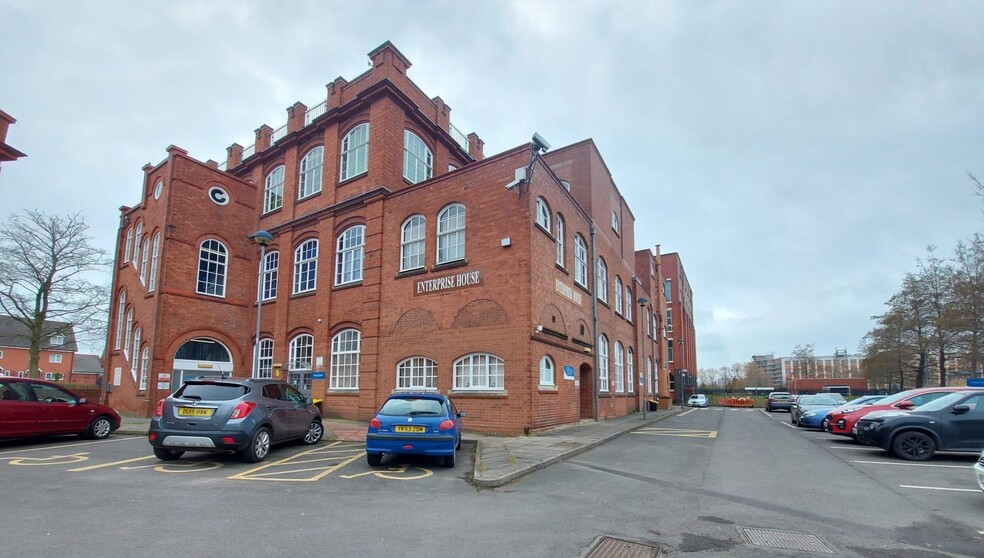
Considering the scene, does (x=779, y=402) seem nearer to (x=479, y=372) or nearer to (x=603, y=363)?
(x=603, y=363)

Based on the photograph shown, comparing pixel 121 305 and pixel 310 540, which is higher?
pixel 121 305

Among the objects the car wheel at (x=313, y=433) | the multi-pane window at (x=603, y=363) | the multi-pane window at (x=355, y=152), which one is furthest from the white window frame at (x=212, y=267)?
the multi-pane window at (x=603, y=363)

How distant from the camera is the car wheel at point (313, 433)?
1217cm

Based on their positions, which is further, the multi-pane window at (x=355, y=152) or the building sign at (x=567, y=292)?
the multi-pane window at (x=355, y=152)

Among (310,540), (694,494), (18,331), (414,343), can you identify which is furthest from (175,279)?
(18,331)

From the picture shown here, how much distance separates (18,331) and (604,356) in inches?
2663

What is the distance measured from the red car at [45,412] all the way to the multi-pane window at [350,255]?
8808 mm

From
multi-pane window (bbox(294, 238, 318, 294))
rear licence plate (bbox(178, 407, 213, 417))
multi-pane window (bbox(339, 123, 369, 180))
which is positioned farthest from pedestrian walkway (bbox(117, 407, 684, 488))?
multi-pane window (bbox(339, 123, 369, 180))

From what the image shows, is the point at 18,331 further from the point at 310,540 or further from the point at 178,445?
the point at 310,540

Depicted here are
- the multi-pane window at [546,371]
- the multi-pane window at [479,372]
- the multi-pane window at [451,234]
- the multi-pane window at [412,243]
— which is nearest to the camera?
the multi-pane window at [479,372]

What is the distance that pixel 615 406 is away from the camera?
2497cm

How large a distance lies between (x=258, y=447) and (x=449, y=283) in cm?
826

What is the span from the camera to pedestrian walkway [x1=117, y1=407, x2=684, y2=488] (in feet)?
29.0

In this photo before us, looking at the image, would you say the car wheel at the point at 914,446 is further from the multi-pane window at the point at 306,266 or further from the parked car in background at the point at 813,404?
the multi-pane window at the point at 306,266
